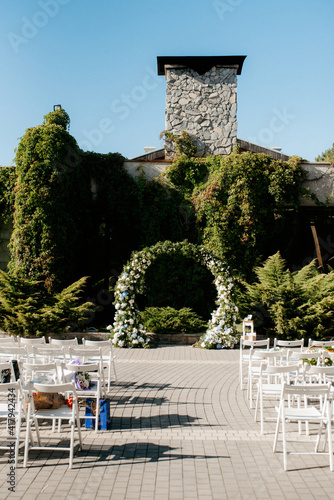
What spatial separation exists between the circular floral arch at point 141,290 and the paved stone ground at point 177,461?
5.74 meters

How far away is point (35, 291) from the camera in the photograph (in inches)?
603

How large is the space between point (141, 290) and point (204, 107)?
8.51m

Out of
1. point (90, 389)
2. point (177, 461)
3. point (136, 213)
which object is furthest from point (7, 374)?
point (136, 213)

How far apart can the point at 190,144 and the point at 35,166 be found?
612 centimetres

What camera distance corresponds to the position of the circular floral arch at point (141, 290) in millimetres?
14031

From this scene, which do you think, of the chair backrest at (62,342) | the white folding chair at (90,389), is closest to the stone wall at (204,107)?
the chair backrest at (62,342)

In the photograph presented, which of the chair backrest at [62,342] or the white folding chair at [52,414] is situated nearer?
the white folding chair at [52,414]

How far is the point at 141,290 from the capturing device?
49.1 feet

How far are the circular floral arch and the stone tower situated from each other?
17.9ft

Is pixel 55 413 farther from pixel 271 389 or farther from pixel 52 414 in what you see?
pixel 271 389

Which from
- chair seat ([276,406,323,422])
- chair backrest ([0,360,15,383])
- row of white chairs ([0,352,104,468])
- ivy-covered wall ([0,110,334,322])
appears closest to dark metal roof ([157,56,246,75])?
ivy-covered wall ([0,110,334,322])

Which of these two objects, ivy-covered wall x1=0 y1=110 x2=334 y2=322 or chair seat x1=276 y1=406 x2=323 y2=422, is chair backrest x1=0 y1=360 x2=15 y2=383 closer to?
chair seat x1=276 y1=406 x2=323 y2=422

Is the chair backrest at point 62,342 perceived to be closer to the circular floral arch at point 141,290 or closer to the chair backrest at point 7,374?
the chair backrest at point 7,374

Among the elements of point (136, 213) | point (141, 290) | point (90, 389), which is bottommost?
point (90, 389)
